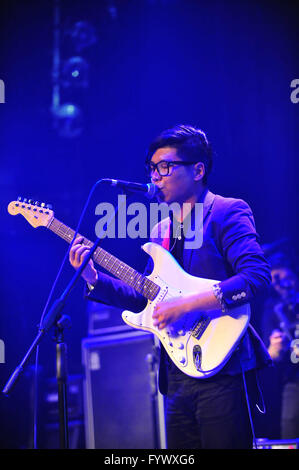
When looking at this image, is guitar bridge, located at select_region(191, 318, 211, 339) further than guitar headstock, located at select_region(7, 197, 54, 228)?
No

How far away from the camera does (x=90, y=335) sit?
4.98m

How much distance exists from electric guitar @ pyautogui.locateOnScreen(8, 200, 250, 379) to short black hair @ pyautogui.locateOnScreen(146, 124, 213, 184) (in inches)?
24.5

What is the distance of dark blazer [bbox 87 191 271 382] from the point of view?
7.88ft

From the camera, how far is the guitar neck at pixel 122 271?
2.80 m

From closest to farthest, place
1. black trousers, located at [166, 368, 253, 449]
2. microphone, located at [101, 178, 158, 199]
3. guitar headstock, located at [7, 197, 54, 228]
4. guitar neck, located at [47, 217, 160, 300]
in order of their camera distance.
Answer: black trousers, located at [166, 368, 253, 449], microphone, located at [101, 178, 158, 199], guitar neck, located at [47, 217, 160, 300], guitar headstock, located at [7, 197, 54, 228]

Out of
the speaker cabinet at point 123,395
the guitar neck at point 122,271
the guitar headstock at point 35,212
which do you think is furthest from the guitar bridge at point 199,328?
the speaker cabinet at point 123,395

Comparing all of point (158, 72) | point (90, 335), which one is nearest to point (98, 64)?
point (158, 72)

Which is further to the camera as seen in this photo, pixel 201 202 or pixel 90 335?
pixel 90 335

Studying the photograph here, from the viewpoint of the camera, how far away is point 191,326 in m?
2.59

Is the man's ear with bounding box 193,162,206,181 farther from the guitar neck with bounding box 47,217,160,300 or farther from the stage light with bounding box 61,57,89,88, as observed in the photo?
the stage light with bounding box 61,57,89,88

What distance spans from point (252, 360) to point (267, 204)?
8.54 feet

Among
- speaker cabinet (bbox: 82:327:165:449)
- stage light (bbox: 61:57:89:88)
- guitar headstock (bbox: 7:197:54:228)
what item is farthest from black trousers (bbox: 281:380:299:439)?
stage light (bbox: 61:57:89:88)

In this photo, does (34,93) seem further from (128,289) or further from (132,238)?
(128,289)

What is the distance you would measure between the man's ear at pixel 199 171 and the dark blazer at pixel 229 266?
11 cm
